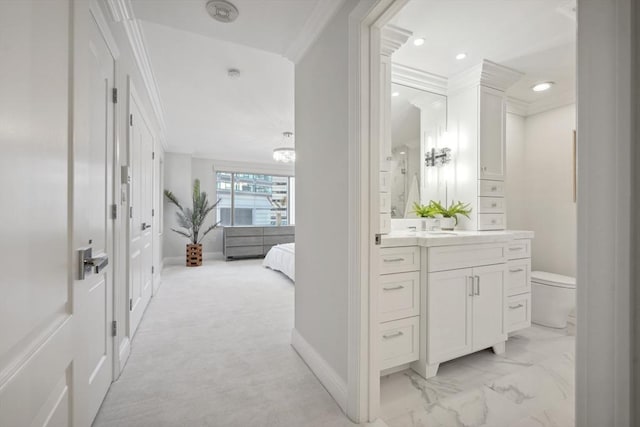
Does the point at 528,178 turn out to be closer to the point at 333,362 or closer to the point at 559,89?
the point at 559,89

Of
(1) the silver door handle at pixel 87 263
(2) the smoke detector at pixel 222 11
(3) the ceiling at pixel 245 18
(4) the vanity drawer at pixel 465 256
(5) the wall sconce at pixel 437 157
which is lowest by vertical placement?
(4) the vanity drawer at pixel 465 256

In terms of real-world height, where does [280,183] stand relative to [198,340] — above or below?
above

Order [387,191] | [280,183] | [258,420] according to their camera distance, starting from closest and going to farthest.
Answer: [258,420] → [387,191] → [280,183]

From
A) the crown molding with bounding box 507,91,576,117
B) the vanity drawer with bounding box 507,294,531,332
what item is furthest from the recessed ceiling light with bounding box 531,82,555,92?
the vanity drawer with bounding box 507,294,531,332

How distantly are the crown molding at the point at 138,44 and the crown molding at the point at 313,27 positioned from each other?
1022mm

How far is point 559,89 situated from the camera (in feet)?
9.23

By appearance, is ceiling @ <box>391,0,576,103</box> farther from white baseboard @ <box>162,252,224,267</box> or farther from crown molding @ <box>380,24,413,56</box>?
white baseboard @ <box>162,252,224,267</box>

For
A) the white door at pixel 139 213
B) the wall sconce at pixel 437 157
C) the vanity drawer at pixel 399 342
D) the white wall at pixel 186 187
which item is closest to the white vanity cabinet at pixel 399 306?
the vanity drawer at pixel 399 342

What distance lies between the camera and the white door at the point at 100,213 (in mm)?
1322

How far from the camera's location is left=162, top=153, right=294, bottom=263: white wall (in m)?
5.98

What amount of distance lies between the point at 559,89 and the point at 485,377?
2.87 meters

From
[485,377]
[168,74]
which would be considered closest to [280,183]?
[168,74]

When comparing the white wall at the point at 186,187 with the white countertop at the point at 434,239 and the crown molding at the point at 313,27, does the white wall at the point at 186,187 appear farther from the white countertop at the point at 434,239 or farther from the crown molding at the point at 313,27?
the white countertop at the point at 434,239

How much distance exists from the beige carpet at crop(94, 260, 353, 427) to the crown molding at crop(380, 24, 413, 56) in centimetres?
226
